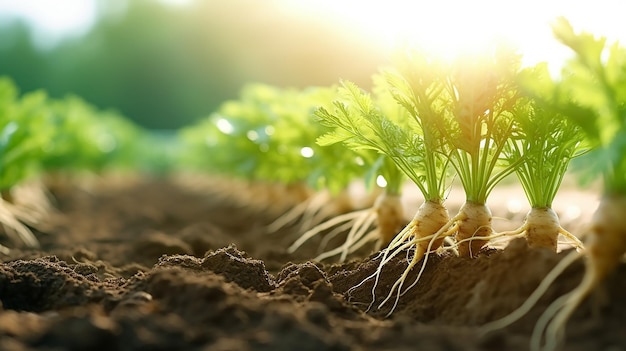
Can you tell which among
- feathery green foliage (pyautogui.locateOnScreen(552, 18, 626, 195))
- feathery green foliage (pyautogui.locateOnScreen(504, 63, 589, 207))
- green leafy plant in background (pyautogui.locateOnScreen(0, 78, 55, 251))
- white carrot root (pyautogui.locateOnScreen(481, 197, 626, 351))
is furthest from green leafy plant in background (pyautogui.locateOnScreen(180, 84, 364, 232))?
white carrot root (pyautogui.locateOnScreen(481, 197, 626, 351))

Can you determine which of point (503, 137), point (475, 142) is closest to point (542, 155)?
point (503, 137)

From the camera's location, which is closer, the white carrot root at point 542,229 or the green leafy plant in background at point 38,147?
the white carrot root at point 542,229

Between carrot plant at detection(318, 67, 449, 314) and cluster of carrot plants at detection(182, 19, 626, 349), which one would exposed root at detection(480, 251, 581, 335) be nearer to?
cluster of carrot plants at detection(182, 19, 626, 349)

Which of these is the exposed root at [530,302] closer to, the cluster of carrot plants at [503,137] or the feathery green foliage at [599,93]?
the cluster of carrot plants at [503,137]

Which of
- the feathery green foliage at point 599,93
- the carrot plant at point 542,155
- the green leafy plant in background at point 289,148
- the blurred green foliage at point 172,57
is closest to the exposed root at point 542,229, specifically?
the carrot plant at point 542,155

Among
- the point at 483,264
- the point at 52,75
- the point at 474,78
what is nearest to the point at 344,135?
the point at 474,78

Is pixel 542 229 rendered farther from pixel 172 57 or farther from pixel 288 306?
pixel 172 57

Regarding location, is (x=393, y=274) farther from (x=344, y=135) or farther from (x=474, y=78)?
(x=474, y=78)
